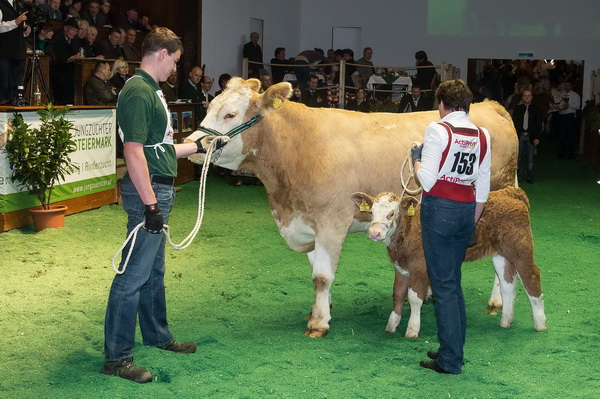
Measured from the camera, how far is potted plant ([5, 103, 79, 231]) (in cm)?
901

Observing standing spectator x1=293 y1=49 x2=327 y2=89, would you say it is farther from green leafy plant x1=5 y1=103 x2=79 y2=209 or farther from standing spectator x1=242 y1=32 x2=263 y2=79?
Answer: green leafy plant x1=5 y1=103 x2=79 y2=209

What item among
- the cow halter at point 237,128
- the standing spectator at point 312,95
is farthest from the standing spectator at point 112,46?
the cow halter at point 237,128

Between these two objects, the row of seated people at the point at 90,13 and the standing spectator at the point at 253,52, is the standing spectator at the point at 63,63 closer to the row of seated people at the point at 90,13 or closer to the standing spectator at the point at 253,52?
the row of seated people at the point at 90,13

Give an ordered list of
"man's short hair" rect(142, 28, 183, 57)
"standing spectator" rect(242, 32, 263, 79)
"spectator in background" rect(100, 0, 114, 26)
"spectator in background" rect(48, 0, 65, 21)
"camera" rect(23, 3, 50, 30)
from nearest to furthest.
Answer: "man's short hair" rect(142, 28, 183, 57), "camera" rect(23, 3, 50, 30), "spectator in background" rect(48, 0, 65, 21), "spectator in background" rect(100, 0, 114, 26), "standing spectator" rect(242, 32, 263, 79)

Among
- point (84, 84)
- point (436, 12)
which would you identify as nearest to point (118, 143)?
point (84, 84)

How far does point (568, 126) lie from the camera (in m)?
19.7

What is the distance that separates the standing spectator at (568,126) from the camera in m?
19.5

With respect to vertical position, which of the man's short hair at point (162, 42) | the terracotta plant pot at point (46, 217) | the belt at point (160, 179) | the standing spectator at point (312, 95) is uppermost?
the man's short hair at point (162, 42)

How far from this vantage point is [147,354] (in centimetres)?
502

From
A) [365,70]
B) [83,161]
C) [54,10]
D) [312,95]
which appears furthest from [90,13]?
[365,70]

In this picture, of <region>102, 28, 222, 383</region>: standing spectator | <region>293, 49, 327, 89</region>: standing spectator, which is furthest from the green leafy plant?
<region>293, 49, 327, 89</region>: standing spectator

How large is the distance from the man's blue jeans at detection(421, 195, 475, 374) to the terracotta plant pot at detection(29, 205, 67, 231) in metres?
5.94

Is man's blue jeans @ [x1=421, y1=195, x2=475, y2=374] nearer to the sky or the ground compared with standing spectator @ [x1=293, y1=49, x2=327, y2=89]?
nearer to the ground

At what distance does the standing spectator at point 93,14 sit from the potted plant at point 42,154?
19.9 feet
